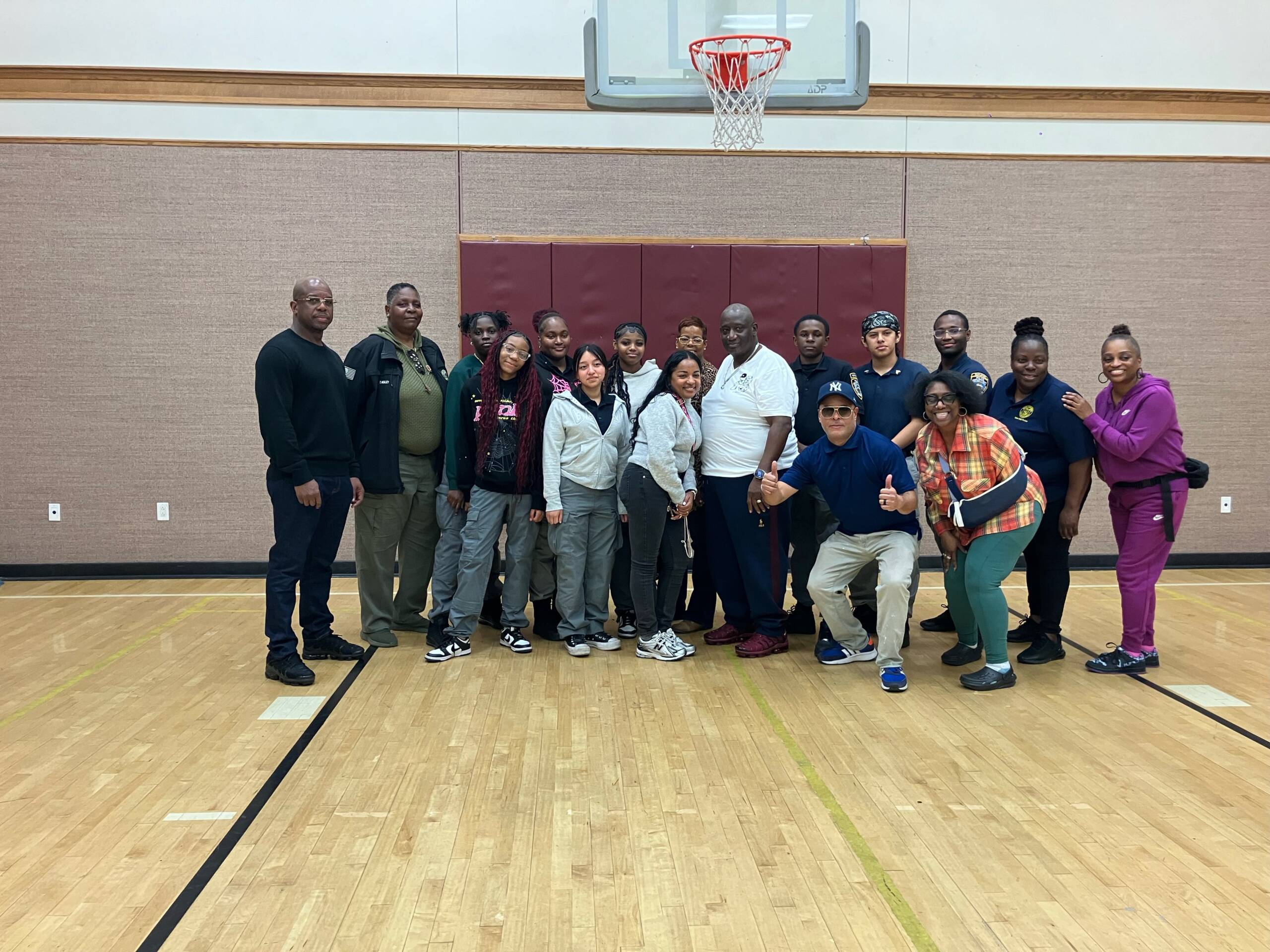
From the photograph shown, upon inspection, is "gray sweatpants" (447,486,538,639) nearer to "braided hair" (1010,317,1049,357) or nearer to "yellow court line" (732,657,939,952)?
"yellow court line" (732,657,939,952)

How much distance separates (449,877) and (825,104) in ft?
15.4

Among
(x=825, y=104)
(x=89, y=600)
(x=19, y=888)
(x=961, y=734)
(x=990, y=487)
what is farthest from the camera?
(x=89, y=600)

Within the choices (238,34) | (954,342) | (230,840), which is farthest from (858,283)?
(230,840)

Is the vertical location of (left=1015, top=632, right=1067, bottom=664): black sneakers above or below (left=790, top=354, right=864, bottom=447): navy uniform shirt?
below

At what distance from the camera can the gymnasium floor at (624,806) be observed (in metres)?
2.43

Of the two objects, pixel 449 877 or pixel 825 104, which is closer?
pixel 449 877

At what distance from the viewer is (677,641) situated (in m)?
4.78

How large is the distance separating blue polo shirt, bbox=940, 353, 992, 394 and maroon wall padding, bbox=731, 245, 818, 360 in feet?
6.81

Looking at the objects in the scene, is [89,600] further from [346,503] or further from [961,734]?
[961,734]

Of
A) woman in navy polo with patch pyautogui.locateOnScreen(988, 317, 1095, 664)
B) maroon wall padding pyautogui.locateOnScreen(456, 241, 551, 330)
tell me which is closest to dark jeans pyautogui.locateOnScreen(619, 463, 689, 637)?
woman in navy polo with patch pyautogui.locateOnScreen(988, 317, 1095, 664)

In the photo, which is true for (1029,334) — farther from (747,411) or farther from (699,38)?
(699,38)

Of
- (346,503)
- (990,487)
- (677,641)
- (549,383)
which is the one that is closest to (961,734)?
(990,487)

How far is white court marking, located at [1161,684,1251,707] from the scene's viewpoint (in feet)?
13.4

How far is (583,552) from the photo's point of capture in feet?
15.9
